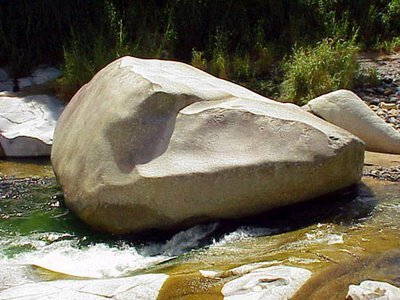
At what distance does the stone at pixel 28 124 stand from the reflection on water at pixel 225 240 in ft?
7.29

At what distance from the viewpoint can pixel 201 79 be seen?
23.5ft

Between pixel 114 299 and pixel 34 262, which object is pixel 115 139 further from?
pixel 114 299

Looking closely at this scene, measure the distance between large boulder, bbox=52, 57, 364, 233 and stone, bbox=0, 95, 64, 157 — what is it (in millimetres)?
2543

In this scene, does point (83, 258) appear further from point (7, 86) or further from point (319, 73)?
point (7, 86)

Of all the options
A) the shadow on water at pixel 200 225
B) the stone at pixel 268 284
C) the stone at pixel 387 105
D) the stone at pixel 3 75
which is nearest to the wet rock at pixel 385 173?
the shadow on water at pixel 200 225

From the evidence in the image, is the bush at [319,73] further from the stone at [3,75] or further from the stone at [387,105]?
the stone at [3,75]

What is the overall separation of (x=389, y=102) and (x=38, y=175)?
4.70 metres

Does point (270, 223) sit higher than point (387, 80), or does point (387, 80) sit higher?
point (387, 80)

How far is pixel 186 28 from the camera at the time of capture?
12.4 metres

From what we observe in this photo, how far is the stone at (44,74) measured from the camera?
11.7m

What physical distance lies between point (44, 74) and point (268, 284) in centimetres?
824

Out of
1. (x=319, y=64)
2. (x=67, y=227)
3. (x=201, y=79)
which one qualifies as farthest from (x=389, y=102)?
(x=67, y=227)

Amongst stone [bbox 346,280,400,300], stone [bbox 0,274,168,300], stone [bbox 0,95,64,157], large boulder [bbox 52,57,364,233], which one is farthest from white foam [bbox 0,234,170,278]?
stone [bbox 0,95,64,157]

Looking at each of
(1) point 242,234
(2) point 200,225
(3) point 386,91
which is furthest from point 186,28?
(1) point 242,234
